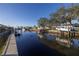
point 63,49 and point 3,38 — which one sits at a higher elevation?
point 3,38

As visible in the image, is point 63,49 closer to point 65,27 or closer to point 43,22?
point 65,27

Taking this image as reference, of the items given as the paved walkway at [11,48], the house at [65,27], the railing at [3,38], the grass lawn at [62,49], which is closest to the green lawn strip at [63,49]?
the grass lawn at [62,49]

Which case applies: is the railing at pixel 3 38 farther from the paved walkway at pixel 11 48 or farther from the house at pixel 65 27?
the house at pixel 65 27

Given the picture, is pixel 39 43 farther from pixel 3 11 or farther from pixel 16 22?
pixel 3 11

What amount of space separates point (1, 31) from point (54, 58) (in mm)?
740

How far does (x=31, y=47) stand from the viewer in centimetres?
304

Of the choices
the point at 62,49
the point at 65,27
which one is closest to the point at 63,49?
the point at 62,49

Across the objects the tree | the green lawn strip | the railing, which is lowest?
the green lawn strip

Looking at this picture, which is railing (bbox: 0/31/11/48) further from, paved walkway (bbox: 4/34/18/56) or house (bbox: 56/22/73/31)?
house (bbox: 56/22/73/31)

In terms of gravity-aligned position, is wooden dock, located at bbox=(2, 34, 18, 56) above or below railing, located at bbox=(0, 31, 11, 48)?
below

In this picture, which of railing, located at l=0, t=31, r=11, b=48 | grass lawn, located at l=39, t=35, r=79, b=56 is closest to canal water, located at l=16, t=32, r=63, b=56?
grass lawn, located at l=39, t=35, r=79, b=56

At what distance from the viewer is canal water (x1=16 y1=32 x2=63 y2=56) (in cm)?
301

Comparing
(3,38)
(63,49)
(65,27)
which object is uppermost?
(65,27)

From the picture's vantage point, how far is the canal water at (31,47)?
301 centimetres
